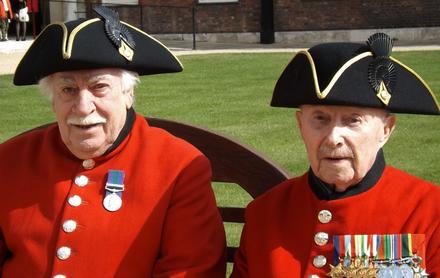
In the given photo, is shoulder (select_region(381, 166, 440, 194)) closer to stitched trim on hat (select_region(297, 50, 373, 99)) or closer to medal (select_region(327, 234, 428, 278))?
medal (select_region(327, 234, 428, 278))

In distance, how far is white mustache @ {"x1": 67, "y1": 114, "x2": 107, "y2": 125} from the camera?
3740 mm

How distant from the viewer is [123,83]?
151 inches

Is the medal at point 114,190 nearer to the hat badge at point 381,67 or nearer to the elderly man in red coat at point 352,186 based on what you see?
the elderly man in red coat at point 352,186

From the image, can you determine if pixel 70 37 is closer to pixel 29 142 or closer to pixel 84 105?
pixel 84 105

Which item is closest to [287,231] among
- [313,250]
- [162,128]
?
[313,250]

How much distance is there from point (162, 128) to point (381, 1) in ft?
71.7

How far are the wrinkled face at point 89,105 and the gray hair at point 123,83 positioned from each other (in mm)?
17

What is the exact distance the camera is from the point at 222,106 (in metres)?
12.1

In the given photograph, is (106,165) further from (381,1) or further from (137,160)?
(381,1)

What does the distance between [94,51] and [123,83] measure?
170 mm

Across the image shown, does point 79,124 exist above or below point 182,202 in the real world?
above

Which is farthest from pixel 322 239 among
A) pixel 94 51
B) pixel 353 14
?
pixel 353 14

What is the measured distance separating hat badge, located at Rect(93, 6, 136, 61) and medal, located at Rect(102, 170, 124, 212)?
450mm

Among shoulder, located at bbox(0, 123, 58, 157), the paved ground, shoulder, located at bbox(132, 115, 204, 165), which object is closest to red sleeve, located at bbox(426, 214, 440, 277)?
shoulder, located at bbox(132, 115, 204, 165)
